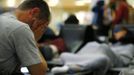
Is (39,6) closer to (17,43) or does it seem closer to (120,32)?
(17,43)

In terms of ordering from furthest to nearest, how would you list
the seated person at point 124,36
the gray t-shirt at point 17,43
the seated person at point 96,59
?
the seated person at point 124,36
the seated person at point 96,59
the gray t-shirt at point 17,43

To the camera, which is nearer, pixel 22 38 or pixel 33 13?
pixel 22 38

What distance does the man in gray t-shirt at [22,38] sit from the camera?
184 centimetres

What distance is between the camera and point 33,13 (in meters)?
1.98

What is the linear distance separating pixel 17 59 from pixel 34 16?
0.26 metres

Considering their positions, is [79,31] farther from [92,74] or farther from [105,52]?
[92,74]

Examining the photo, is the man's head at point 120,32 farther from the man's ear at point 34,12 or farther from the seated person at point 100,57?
the man's ear at point 34,12

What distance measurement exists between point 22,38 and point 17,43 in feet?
0.13

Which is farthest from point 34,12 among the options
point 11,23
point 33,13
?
point 11,23

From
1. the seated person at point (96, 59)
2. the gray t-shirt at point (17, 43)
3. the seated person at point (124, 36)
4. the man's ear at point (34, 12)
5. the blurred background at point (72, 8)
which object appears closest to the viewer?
the gray t-shirt at point (17, 43)

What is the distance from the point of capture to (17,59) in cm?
196

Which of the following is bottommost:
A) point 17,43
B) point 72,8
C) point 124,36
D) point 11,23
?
point 72,8

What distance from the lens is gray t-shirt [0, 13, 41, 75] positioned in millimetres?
1837

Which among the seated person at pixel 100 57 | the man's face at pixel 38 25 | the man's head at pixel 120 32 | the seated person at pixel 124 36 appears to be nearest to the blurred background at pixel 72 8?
the man's head at pixel 120 32
